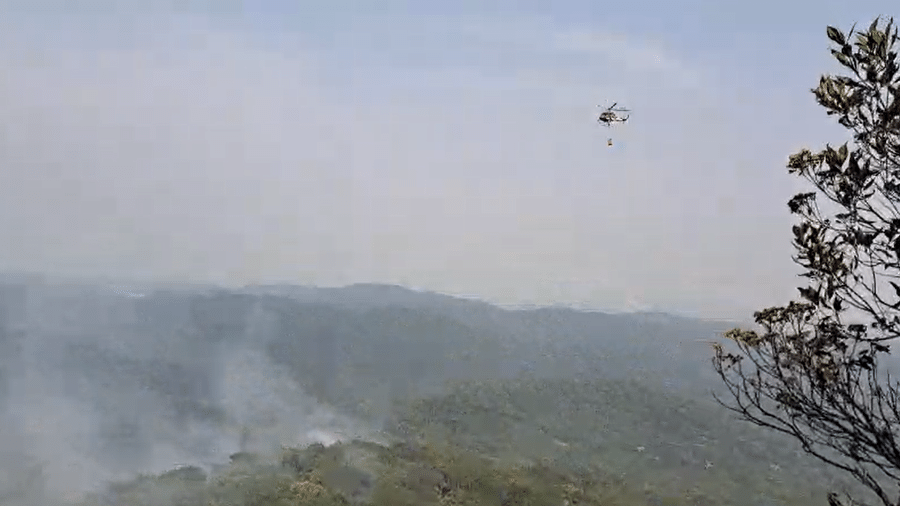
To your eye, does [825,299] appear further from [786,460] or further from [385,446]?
[786,460]

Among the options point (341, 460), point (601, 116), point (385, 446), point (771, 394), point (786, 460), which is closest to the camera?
point (771, 394)

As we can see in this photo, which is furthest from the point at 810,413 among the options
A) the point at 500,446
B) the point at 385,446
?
the point at 500,446

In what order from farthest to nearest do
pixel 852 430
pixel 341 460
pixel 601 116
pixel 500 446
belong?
pixel 500 446 → pixel 341 460 → pixel 601 116 → pixel 852 430

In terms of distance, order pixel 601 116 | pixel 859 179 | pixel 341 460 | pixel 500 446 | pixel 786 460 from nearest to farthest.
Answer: pixel 859 179 → pixel 601 116 → pixel 341 460 → pixel 500 446 → pixel 786 460

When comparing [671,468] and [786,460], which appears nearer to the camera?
[671,468]

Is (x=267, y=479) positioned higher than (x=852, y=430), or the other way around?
(x=852, y=430)

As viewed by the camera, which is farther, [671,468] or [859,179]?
[671,468]

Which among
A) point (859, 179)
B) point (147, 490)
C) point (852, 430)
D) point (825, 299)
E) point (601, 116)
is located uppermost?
point (601, 116)

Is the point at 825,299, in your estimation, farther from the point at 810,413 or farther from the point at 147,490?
the point at 147,490

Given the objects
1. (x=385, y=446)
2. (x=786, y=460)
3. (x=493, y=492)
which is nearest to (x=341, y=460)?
(x=385, y=446)
